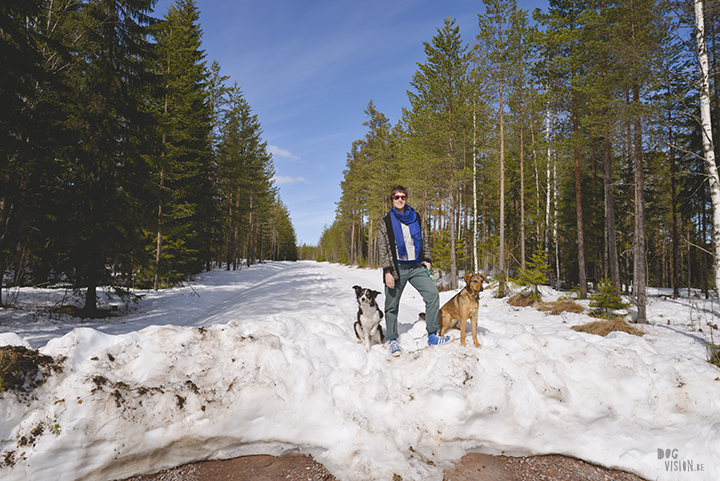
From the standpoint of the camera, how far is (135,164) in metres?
9.51

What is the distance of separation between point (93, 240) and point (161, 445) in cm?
864

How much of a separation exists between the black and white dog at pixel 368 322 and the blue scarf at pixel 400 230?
91 cm

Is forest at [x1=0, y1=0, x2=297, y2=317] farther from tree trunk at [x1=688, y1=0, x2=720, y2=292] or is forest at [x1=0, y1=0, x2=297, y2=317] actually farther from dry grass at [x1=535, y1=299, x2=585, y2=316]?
tree trunk at [x1=688, y1=0, x2=720, y2=292]

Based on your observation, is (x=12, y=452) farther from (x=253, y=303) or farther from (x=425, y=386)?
(x=253, y=303)

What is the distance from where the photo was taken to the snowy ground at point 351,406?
8.87 ft

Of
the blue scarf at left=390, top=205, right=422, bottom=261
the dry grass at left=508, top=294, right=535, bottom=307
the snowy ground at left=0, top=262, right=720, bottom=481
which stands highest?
the blue scarf at left=390, top=205, right=422, bottom=261

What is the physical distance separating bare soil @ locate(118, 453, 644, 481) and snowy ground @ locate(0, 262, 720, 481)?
88mm

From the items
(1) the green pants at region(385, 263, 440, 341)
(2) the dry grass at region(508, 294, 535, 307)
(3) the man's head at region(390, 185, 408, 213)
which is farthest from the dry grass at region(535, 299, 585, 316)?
(3) the man's head at region(390, 185, 408, 213)

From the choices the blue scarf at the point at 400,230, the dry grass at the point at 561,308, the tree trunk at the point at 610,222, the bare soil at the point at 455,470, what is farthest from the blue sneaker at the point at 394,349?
the tree trunk at the point at 610,222

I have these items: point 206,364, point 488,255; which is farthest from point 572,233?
point 206,364

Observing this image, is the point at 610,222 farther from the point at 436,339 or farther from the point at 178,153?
the point at 178,153

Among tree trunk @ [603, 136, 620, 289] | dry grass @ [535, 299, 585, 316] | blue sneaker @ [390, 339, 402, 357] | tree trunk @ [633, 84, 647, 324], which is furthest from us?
tree trunk @ [603, 136, 620, 289]

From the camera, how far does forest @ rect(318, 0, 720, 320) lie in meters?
8.44

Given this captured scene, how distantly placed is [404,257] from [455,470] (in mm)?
2654
